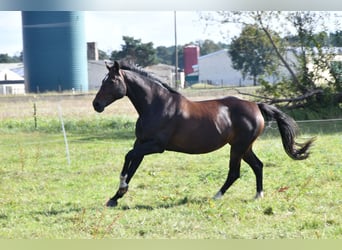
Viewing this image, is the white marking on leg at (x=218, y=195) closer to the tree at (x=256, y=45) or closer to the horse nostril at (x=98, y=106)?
the horse nostril at (x=98, y=106)

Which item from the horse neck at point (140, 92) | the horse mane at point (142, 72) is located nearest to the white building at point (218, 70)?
the horse mane at point (142, 72)

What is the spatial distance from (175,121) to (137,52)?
21425 millimetres

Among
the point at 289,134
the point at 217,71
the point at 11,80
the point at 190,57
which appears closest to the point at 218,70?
the point at 217,71

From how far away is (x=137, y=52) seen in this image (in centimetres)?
2730

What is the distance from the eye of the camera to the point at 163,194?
681 centimetres

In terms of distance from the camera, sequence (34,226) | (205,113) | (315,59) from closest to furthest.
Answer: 1. (34,226)
2. (205,113)
3. (315,59)

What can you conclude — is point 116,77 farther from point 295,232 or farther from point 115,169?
point 115,169

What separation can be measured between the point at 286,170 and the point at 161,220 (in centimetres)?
353

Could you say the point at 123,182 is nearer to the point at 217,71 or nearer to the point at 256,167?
the point at 256,167

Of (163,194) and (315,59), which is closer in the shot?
(163,194)

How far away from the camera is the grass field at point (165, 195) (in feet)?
16.8

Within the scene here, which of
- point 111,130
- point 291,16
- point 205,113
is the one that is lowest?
point 111,130

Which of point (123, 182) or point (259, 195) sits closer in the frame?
point (123, 182)

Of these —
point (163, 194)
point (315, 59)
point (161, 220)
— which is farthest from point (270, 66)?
point (161, 220)
